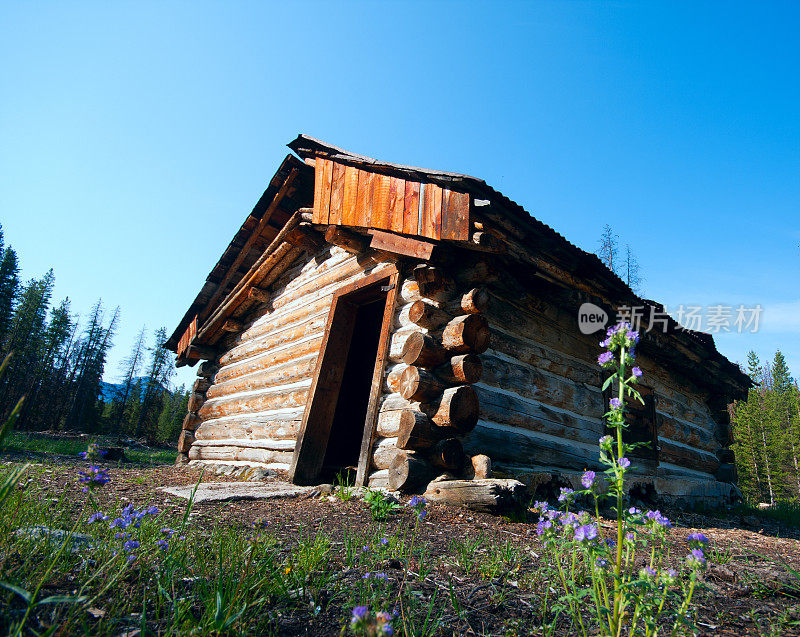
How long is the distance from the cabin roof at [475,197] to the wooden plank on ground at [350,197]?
5.3 inches

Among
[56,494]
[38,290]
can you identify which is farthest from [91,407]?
[56,494]

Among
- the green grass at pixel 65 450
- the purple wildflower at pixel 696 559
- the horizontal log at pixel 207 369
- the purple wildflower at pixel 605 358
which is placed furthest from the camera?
the green grass at pixel 65 450

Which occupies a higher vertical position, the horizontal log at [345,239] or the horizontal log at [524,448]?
the horizontal log at [345,239]

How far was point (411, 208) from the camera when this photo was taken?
4758 mm

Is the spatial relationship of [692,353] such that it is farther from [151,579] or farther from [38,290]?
[38,290]

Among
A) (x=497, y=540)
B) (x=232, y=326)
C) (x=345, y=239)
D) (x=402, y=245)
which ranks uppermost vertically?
(x=345, y=239)

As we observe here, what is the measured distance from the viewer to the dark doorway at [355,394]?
7.05 m

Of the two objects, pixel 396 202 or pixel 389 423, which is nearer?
pixel 389 423

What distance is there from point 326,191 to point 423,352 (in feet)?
9.08

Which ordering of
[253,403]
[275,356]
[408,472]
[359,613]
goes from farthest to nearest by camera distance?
[253,403], [275,356], [408,472], [359,613]

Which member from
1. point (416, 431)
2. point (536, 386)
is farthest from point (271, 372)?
point (536, 386)

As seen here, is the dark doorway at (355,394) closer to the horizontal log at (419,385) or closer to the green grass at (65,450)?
the horizontal log at (419,385)

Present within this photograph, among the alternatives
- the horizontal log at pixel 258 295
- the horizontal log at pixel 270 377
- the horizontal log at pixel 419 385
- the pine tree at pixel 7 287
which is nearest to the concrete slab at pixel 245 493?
the horizontal log at pixel 419 385

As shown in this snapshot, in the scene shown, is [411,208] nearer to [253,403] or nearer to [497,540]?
[497,540]
